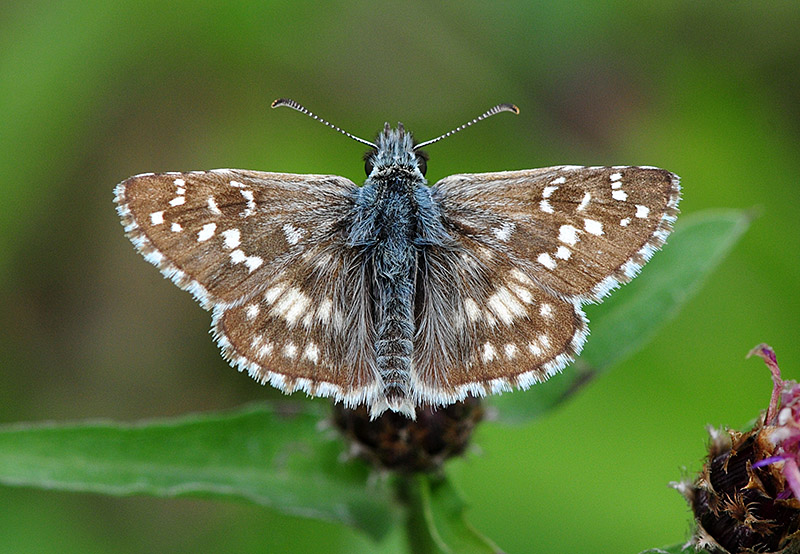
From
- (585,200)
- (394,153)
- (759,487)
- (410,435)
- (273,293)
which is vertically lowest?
(759,487)

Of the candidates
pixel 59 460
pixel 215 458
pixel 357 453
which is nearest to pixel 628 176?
pixel 357 453

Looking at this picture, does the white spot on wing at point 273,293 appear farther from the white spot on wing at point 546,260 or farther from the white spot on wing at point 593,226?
the white spot on wing at point 593,226

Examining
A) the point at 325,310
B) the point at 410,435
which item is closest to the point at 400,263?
the point at 325,310

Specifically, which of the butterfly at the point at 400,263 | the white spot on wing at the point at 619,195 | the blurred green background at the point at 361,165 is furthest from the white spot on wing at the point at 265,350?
the blurred green background at the point at 361,165

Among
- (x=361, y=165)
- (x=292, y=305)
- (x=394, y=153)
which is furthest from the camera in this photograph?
(x=361, y=165)

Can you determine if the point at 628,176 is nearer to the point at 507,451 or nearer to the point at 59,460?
the point at 507,451

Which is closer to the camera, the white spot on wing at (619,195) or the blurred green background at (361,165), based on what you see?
the white spot on wing at (619,195)

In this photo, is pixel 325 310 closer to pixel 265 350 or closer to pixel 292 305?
pixel 292 305
